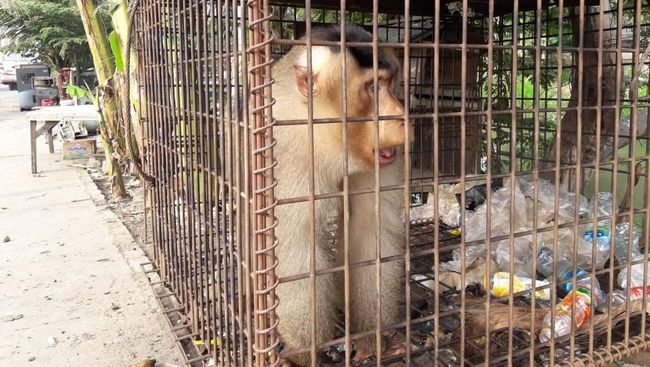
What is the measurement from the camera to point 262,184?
1.56m

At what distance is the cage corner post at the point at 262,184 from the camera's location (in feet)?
4.86

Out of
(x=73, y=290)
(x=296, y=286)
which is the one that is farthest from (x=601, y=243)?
(x=73, y=290)

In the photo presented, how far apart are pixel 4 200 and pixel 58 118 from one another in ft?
5.88

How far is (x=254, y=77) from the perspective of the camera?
4.98 feet

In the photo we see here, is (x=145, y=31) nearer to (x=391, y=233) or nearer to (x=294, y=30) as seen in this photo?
(x=294, y=30)

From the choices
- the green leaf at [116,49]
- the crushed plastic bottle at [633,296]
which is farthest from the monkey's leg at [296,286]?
the green leaf at [116,49]

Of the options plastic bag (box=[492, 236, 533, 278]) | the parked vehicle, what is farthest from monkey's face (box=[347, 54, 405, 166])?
the parked vehicle

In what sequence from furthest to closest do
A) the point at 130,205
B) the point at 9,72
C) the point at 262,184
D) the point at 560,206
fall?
the point at 9,72, the point at 130,205, the point at 560,206, the point at 262,184

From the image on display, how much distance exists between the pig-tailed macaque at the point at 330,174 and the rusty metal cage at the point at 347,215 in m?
0.01

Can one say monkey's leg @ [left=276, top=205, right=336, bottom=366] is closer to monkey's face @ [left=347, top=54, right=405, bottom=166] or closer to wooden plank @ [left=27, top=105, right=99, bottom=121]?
monkey's face @ [left=347, top=54, right=405, bottom=166]

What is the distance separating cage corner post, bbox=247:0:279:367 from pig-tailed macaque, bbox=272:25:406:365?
261 millimetres

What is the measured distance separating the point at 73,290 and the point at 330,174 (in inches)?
92.3

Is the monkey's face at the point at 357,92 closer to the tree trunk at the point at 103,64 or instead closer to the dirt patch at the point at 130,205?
the dirt patch at the point at 130,205

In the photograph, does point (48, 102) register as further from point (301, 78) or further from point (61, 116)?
point (301, 78)
